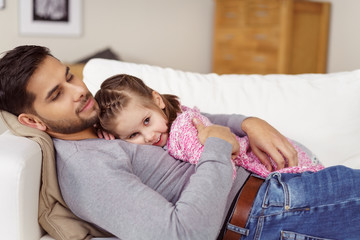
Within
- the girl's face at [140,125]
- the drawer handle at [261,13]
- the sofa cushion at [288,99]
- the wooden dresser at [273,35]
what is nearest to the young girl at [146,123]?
the girl's face at [140,125]

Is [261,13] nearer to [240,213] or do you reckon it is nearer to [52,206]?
[240,213]

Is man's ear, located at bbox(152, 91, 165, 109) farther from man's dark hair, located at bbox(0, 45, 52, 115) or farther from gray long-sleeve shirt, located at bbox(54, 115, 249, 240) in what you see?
Answer: man's dark hair, located at bbox(0, 45, 52, 115)

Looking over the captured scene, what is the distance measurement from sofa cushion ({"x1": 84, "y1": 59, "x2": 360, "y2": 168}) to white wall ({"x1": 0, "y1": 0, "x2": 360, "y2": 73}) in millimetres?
2163

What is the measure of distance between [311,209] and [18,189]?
75cm

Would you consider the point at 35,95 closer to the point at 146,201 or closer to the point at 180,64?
the point at 146,201

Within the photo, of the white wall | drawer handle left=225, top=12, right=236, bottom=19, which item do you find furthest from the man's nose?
drawer handle left=225, top=12, right=236, bottom=19

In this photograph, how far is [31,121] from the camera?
1.30 m

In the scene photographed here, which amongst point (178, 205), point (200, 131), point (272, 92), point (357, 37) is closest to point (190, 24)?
point (357, 37)

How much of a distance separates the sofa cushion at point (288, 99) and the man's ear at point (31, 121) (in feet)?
1.85

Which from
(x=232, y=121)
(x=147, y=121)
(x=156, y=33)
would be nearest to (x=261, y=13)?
(x=156, y=33)

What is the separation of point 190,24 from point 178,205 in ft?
12.6

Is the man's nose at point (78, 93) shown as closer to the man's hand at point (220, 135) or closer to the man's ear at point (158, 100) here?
the man's ear at point (158, 100)

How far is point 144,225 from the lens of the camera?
3.43 ft

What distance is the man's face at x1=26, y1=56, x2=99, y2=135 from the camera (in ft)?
4.04
